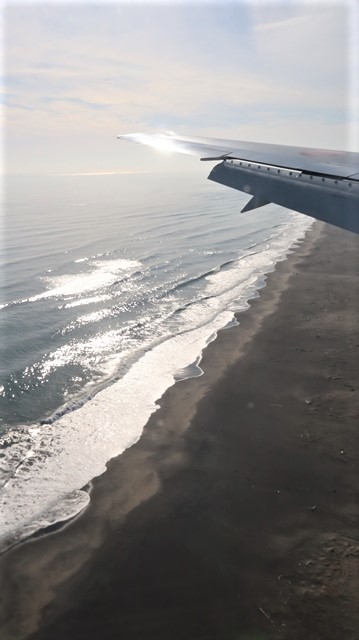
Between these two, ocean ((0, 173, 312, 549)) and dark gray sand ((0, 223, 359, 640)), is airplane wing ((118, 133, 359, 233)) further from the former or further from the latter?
ocean ((0, 173, 312, 549))

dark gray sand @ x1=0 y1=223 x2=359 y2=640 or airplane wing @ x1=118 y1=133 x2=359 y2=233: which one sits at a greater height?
airplane wing @ x1=118 y1=133 x2=359 y2=233

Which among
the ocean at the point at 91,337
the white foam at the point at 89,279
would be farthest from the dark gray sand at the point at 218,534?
the white foam at the point at 89,279

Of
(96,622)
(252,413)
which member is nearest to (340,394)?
(252,413)

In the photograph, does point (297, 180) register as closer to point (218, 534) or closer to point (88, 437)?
point (218, 534)

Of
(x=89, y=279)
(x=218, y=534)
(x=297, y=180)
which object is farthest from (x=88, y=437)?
(x=89, y=279)

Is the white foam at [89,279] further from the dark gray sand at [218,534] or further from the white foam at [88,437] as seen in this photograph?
the dark gray sand at [218,534]

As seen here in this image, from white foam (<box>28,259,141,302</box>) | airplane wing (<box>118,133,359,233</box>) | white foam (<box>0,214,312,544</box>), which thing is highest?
airplane wing (<box>118,133,359,233</box>)

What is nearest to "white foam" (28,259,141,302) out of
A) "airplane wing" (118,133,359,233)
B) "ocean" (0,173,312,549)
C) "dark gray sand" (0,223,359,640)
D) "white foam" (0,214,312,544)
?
"ocean" (0,173,312,549)
